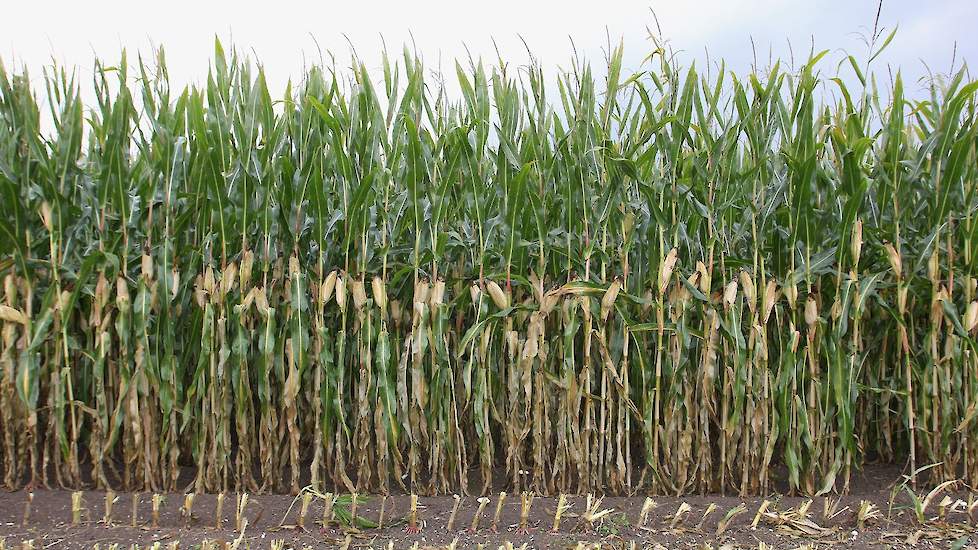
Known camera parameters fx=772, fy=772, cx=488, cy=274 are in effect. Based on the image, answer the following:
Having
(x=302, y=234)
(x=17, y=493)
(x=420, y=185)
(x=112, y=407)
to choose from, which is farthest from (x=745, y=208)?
(x=17, y=493)

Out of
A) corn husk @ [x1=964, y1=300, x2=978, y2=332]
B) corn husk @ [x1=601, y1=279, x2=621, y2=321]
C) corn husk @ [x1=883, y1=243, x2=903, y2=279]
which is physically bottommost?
corn husk @ [x1=964, y1=300, x2=978, y2=332]

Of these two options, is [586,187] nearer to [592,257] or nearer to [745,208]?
[592,257]

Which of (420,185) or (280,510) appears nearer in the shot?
(280,510)

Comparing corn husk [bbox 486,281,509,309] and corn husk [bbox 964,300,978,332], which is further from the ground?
corn husk [bbox 486,281,509,309]

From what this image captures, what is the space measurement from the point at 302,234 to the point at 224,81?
35.1 inches

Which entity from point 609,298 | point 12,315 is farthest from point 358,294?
point 12,315

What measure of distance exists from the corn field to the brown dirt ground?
210mm

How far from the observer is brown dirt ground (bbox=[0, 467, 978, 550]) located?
3.28 metres

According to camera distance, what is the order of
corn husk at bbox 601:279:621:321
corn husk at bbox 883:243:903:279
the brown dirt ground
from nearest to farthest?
the brown dirt ground
corn husk at bbox 601:279:621:321
corn husk at bbox 883:243:903:279

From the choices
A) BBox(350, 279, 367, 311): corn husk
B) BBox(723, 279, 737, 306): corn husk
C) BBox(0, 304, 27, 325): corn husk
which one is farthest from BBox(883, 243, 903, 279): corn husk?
BBox(0, 304, 27, 325): corn husk

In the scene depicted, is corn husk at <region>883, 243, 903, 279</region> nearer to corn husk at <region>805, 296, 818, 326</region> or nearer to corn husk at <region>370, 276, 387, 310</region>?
corn husk at <region>805, 296, 818, 326</region>

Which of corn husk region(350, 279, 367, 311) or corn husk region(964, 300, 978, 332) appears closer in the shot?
corn husk region(350, 279, 367, 311)

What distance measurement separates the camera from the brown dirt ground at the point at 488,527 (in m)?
3.28

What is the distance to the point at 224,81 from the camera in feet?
13.1
